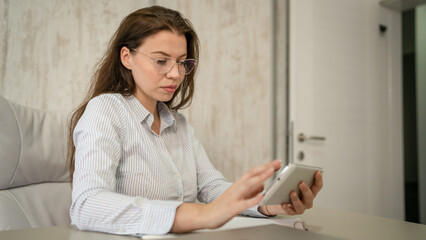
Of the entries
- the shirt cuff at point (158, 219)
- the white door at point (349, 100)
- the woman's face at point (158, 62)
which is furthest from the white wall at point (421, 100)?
the shirt cuff at point (158, 219)

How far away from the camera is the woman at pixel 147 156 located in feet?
2.32

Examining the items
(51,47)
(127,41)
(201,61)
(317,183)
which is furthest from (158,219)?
(201,61)

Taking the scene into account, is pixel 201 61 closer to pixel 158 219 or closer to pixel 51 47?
pixel 51 47

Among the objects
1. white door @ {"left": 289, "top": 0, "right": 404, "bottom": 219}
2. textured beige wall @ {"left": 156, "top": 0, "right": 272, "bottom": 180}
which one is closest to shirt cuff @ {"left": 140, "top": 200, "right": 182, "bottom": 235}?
textured beige wall @ {"left": 156, "top": 0, "right": 272, "bottom": 180}

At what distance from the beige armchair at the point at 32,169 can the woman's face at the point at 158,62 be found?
346mm

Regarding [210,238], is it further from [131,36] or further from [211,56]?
[211,56]

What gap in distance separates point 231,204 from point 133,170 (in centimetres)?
41

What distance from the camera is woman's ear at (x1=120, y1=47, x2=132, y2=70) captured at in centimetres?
116

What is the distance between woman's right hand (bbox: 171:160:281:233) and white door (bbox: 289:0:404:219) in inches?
70.9

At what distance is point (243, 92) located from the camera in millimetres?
2359

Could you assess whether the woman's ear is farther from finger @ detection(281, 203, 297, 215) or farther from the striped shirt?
finger @ detection(281, 203, 297, 215)

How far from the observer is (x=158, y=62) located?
3.59ft

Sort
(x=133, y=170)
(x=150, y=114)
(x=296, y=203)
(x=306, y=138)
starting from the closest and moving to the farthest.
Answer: (x=296, y=203)
(x=133, y=170)
(x=150, y=114)
(x=306, y=138)

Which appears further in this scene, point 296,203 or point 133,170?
point 133,170
